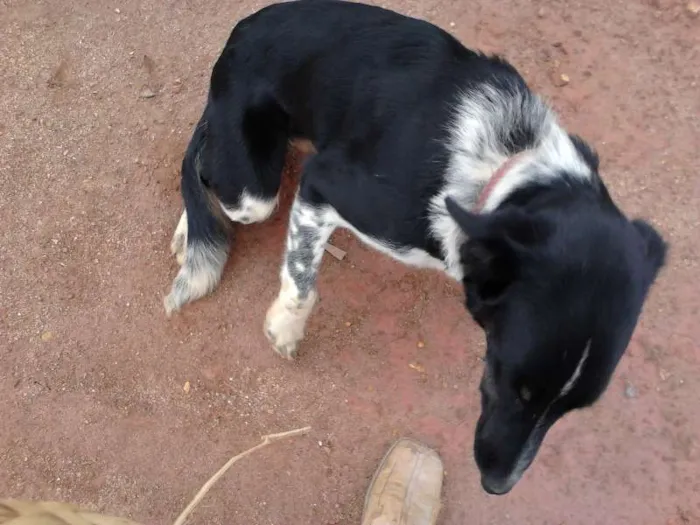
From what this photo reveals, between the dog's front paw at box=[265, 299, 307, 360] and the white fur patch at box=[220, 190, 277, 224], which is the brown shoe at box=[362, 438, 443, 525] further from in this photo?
the white fur patch at box=[220, 190, 277, 224]

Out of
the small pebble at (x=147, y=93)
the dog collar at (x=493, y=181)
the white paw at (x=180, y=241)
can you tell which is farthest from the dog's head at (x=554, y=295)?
the small pebble at (x=147, y=93)

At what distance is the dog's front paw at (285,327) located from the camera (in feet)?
10.2

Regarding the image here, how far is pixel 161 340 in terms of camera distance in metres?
3.29

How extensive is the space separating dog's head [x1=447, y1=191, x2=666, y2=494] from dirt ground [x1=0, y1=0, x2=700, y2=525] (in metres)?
1.27

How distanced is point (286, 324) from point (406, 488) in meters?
0.91

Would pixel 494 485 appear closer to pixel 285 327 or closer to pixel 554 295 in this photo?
pixel 554 295

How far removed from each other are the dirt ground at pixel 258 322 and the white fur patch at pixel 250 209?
0.27 metres

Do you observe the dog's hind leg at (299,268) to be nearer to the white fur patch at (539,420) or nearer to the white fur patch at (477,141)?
the white fur patch at (477,141)

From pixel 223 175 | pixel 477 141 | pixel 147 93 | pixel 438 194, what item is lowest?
pixel 147 93

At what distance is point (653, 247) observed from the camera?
2014 mm

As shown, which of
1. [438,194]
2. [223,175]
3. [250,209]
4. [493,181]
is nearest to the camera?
[493,181]

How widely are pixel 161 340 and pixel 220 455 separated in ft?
2.06

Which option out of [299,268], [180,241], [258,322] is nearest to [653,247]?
[299,268]

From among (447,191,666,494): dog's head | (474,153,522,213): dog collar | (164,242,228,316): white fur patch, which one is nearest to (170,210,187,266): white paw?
(164,242,228,316): white fur patch
